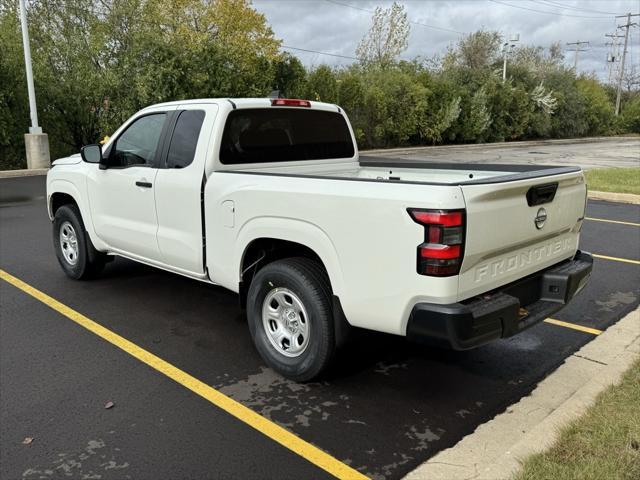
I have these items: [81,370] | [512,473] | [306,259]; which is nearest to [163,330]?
[81,370]

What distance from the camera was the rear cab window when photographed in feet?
14.6

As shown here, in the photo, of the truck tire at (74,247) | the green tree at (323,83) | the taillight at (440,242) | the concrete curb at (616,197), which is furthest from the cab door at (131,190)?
the green tree at (323,83)

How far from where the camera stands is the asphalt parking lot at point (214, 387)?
Answer: 9.84 feet

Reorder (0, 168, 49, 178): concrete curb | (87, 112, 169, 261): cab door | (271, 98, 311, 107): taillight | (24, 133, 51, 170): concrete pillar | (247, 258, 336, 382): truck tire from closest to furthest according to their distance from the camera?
(247, 258, 336, 382): truck tire → (271, 98, 311, 107): taillight → (87, 112, 169, 261): cab door → (0, 168, 49, 178): concrete curb → (24, 133, 51, 170): concrete pillar

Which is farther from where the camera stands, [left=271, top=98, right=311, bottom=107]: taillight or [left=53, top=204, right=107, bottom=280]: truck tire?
[left=53, top=204, right=107, bottom=280]: truck tire

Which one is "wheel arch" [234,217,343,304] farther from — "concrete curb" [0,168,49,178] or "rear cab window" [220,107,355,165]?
"concrete curb" [0,168,49,178]

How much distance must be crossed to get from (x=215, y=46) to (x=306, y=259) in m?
19.6

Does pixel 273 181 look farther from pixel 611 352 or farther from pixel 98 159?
pixel 611 352

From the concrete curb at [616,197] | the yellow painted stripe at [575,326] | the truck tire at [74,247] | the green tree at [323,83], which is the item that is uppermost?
the green tree at [323,83]

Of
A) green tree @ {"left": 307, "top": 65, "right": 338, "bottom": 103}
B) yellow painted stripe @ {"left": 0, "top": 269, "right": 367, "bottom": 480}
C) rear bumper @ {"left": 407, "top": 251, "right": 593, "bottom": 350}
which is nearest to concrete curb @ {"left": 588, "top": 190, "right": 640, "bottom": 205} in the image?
rear bumper @ {"left": 407, "top": 251, "right": 593, "bottom": 350}

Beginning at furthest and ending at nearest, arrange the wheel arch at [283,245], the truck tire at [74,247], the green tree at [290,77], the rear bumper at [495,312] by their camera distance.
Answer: the green tree at [290,77] < the truck tire at [74,247] < the wheel arch at [283,245] < the rear bumper at [495,312]

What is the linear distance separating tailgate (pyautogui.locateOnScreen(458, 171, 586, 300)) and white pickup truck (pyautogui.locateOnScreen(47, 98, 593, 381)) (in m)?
0.01

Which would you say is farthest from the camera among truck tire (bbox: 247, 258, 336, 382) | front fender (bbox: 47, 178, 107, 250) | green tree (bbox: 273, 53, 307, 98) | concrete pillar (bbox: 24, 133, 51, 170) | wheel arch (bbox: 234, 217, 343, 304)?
green tree (bbox: 273, 53, 307, 98)

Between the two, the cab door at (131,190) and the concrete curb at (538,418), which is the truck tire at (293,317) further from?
the cab door at (131,190)
